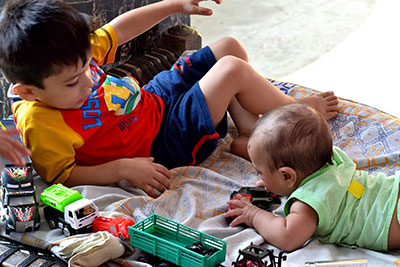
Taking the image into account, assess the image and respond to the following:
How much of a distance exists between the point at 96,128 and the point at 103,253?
1.44 ft

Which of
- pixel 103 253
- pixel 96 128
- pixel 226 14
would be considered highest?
pixel 96 128

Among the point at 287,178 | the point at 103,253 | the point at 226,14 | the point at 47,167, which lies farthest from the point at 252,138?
the point at 226,14

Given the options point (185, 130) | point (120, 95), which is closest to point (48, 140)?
point (120, 95)

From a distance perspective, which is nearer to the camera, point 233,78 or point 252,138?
point 252,138

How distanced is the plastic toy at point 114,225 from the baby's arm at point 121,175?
20 cm

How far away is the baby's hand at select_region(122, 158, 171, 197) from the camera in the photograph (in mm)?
1555

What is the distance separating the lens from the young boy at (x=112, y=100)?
138cm

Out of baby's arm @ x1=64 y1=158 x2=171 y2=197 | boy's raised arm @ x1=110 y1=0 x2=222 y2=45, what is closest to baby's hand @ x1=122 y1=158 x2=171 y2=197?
baby's arm @ x1=64 y1=158 x2=171 y2=197

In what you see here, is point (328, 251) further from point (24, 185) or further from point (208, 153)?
point (24, 185)

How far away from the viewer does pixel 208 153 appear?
1768mm

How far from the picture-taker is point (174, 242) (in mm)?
1296

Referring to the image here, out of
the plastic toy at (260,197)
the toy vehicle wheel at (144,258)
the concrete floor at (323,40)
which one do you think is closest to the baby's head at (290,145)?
the plastic toy at (260,197)

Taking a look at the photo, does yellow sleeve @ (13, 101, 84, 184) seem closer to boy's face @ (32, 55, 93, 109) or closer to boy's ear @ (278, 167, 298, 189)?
boy's face @ (32, 55, 93, 109)

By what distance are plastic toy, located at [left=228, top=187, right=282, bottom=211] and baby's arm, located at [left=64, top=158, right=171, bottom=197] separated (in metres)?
0.22
